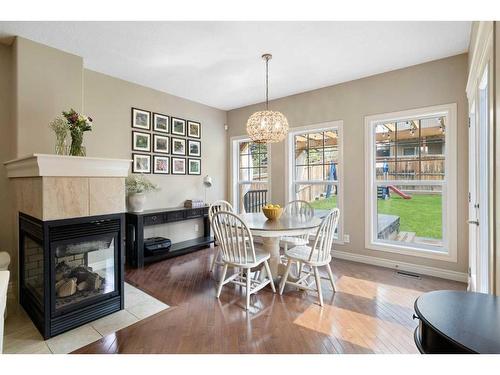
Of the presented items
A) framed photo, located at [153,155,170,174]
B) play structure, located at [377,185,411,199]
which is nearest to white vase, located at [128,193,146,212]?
framed photo, located at [153,155,170,174]

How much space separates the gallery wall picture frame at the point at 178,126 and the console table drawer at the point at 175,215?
1434mm

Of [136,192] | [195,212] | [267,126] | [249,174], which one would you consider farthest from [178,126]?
[267,126]

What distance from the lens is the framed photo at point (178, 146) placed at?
4479mm

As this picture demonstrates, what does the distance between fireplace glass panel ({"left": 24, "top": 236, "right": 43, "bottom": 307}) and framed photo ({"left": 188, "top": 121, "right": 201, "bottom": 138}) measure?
117 inches

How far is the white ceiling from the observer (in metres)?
2.47

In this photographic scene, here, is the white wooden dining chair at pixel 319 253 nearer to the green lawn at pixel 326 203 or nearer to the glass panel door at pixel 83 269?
the green lawn at pixel 326 203

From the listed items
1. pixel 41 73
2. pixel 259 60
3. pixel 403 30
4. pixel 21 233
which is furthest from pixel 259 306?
pixel 41 73

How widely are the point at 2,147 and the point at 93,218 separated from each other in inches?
63.5

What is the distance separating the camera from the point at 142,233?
356cm

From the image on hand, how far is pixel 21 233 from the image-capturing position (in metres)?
2.47

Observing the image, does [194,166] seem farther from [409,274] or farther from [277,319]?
[409,274]

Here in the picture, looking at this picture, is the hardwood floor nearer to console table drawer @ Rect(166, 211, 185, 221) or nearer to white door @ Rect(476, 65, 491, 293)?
white door @ Rect(476, 65, 491, 293)
